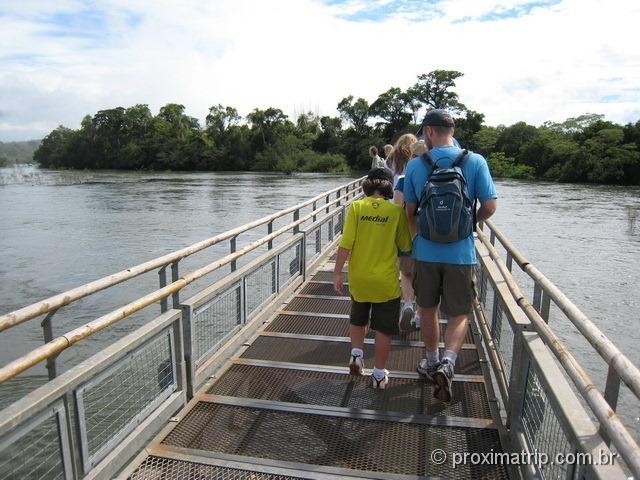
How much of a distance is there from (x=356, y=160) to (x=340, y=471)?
79891 millimetres

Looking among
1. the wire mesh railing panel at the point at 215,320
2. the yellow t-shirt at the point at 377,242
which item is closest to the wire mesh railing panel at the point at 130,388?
the wire mesh railing panel at the point at 215,320

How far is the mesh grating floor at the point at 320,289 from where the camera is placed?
653 cm

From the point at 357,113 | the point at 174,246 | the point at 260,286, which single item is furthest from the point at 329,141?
the point at 260,286

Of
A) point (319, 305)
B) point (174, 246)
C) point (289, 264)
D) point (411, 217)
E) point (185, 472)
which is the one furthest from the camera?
point (174, 246)

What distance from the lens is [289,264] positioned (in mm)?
6535

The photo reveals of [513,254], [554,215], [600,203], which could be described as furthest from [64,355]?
[600,203]

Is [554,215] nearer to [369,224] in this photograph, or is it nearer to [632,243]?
[632,243]

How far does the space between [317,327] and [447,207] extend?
8.18 feet

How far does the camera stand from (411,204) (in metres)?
3.35

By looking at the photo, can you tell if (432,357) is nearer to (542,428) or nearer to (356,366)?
(356,366)

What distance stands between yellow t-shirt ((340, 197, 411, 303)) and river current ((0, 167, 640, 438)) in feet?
13.1

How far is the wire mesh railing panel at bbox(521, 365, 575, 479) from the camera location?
217 centimetres

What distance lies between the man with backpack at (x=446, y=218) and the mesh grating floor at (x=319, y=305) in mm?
2444

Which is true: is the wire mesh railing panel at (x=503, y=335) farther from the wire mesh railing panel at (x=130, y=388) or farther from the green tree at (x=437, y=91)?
the green tree at (x=437, y=91)
